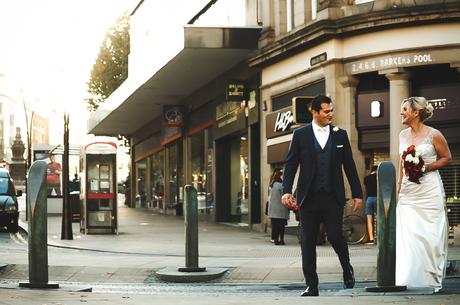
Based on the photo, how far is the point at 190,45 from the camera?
26.2m

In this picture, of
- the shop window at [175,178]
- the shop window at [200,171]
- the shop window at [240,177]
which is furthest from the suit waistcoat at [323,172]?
the shop window at [175,178]

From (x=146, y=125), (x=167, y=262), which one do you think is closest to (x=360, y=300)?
(x=167, y=262)

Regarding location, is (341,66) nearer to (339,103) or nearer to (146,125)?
(339,103)

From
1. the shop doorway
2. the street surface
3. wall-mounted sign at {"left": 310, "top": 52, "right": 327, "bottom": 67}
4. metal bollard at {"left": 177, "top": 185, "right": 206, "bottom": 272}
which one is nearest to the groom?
the street surface

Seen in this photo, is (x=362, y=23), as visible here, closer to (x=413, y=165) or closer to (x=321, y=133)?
(x=413, y=165)

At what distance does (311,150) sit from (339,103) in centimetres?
1310

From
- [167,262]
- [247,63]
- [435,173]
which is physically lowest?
[167,262]

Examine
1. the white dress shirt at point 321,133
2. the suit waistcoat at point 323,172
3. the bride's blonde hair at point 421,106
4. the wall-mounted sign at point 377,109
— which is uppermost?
the wall-mounted sign at point 377,109

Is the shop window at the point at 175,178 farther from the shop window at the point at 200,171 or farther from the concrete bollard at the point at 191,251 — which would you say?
the concrete bollard at the point at 191,251

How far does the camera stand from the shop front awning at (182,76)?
26.2 meters

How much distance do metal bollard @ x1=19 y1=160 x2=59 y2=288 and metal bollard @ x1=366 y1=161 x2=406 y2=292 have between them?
10.7ft

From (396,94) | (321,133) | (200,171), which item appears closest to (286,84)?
(396,94)

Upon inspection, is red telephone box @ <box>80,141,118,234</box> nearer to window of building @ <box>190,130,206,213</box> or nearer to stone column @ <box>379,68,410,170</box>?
stone column @ <box>379,68,410,170</box>

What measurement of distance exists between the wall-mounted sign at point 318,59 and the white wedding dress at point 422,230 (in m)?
12.5
